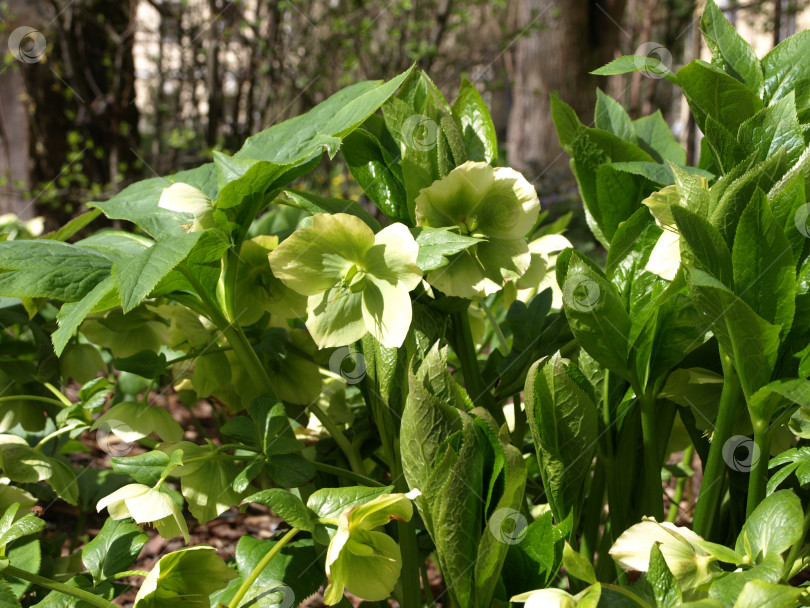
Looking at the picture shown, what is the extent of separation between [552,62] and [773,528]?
189 inches

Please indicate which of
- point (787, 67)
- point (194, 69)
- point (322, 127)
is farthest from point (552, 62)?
point (322, 127)

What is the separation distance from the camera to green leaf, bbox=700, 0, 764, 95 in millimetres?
735

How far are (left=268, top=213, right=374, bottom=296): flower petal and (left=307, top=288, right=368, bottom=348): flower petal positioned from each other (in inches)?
0.6

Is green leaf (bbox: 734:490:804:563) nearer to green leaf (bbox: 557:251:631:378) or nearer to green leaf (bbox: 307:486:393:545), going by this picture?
green leaf (bbox: 557:251:631:378)

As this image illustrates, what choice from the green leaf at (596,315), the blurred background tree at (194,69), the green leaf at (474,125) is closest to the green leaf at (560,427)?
the green leaf at (596,315)

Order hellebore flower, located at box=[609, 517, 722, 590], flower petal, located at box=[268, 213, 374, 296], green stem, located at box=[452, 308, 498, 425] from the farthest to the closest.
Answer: green stem, located at box=[452, 308, 498, 425] < flower petal, located at box=[268, 213, 374, 296] < hellebore flower, located at box=[609, 517, 722, 590]

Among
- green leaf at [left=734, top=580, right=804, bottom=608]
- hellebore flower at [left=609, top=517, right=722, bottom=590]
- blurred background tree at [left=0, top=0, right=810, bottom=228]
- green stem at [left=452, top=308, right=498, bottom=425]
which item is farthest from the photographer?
blurred background tree at [left=0, top=0, right=810, bottom=228]

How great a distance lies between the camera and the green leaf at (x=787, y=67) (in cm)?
74

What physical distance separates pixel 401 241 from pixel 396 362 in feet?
0.42

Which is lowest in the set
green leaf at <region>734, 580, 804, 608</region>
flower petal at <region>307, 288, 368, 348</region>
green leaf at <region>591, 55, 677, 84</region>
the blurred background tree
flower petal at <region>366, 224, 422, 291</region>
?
green leaf at <region>734, 580, 804, 608</region>

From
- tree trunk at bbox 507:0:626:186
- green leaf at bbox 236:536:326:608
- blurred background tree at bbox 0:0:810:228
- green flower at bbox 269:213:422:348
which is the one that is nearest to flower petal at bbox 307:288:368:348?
green flower at bbox 269:213:422:348

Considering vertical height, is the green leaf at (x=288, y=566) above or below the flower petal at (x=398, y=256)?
below

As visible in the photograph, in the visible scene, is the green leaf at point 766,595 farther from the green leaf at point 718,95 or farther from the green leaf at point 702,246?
the green leaf at point 718,95

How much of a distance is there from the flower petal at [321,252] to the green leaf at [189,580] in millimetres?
245
